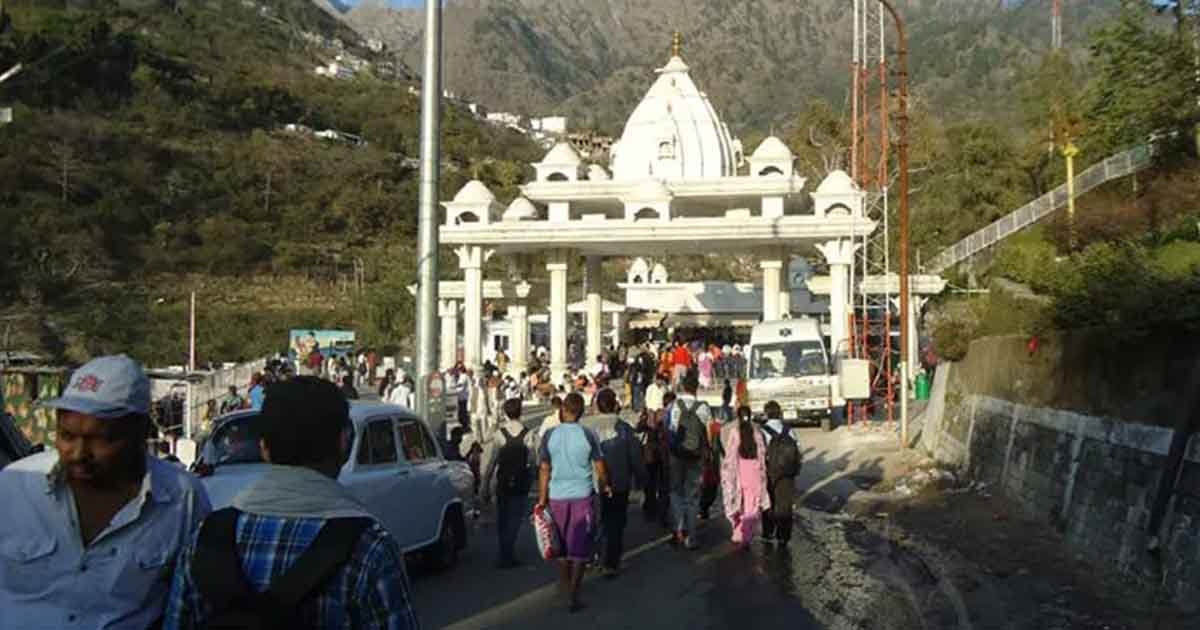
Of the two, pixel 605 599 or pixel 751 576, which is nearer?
pixel 605 599

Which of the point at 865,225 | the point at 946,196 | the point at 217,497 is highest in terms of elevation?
the point at 946,196

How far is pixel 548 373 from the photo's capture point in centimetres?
3591

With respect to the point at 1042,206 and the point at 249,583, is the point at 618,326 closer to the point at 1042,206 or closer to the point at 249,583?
the point at 1042,206

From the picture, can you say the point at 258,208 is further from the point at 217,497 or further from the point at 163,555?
the point at 163,555

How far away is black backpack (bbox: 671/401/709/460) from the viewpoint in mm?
12242

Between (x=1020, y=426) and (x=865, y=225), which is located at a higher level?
(x=865, y=225)

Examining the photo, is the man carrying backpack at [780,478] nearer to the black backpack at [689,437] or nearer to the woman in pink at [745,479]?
the woman in pink at [745,479]

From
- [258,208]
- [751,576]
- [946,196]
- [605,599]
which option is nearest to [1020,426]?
[751,576]

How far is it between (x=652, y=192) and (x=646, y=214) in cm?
168

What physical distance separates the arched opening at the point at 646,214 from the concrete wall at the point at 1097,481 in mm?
20560

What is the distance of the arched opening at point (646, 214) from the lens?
37062 millimetres

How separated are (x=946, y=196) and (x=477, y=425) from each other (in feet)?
117

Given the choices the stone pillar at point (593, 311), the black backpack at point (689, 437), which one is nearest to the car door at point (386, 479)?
the black backpack at point (689, 437)

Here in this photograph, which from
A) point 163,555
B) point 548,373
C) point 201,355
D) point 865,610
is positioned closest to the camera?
point 163,555
